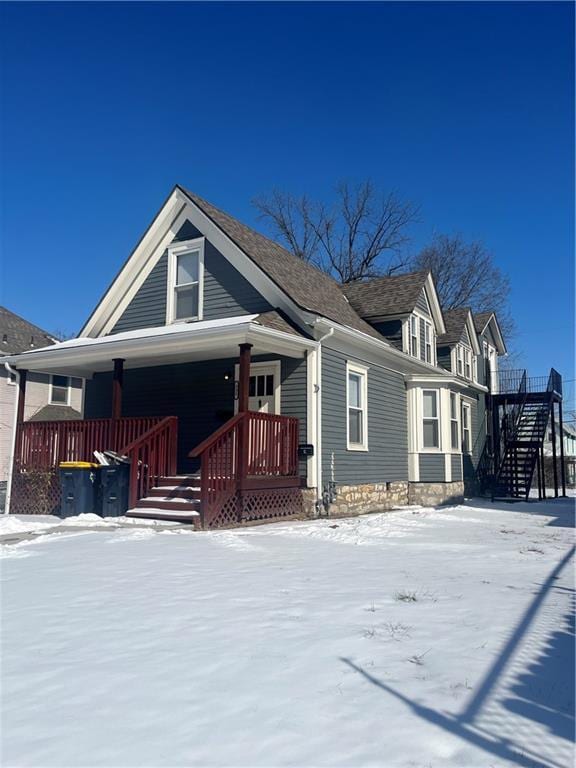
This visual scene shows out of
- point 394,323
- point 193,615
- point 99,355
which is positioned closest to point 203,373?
point 99,355

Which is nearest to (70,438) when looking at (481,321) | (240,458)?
(240,458)

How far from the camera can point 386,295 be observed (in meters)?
17.3

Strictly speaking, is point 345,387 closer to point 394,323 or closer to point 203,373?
point 203,373

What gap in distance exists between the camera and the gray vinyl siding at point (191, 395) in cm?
1177

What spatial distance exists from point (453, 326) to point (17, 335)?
16.5 metres

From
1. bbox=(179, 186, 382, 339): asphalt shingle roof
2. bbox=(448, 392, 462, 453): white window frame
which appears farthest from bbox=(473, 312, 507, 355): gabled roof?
bbox=(179, 186, 382, 339): asphalt shingle roof

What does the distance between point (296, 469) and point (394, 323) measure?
6694mm

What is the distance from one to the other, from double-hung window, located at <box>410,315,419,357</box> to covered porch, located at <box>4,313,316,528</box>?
6242 mm

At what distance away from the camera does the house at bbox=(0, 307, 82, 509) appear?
854 inches

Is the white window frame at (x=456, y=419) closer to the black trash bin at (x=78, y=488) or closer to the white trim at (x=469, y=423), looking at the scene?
the white trim at (x=469, y=423)

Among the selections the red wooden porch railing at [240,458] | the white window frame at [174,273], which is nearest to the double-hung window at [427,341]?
the white window frame at [174,273]

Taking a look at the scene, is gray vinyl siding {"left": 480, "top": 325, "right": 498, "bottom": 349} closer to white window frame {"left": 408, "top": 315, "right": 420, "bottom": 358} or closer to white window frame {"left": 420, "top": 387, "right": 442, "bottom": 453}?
white window frame {"left": 408, "top": 315, "right": 420, "bottom": 358}

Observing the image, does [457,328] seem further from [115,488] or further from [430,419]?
[115,488]

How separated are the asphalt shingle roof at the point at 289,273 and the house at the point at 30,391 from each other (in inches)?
452
